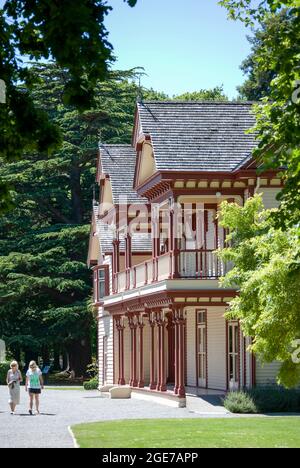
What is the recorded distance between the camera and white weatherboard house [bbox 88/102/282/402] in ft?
120

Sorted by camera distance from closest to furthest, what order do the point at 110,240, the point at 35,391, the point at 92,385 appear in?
the point at 35,391 < the point at 110,240 < the point at 92,385

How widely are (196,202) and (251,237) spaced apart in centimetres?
1445

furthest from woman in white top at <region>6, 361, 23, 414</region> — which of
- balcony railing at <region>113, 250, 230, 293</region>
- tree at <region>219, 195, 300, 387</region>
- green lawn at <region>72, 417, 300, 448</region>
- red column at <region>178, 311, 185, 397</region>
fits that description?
tree at <region>219, 195, 300, 387</region>

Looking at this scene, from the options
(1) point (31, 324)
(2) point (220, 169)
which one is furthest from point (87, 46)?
(1) point (31, 324)

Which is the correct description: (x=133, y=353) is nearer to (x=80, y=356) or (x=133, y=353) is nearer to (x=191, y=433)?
(x=191, y=433)

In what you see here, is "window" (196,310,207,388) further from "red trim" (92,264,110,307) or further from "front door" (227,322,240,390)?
"red trim" (92,264,110,307)

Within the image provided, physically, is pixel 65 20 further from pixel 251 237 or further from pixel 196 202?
pixel 196 202

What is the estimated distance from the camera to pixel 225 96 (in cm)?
9225

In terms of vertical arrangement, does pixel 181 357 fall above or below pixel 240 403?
above

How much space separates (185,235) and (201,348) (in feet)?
15.0

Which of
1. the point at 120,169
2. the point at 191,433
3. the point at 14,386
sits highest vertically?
the point at 120,169

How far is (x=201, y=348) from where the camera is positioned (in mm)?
42844

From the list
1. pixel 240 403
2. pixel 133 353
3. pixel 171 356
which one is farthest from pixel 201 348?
pixel 240 403

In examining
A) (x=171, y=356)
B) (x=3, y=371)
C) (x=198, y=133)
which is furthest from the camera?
(x=3, y=371)
